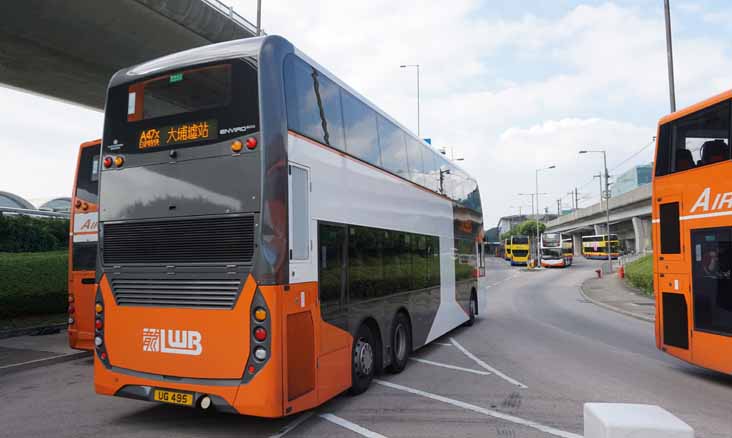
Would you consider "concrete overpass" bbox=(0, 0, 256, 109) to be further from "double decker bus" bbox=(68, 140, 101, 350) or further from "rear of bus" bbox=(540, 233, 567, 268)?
"rear of bus" bbox=(540, 233, 567, 268)

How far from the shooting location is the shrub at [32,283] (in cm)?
1314

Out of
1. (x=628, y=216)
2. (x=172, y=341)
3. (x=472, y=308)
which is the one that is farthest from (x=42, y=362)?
(x=628, y=216)

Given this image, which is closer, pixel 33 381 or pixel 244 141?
pixel 244 141

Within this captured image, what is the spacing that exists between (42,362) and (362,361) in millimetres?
6359

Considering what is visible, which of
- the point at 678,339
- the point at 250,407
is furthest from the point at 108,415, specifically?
the point at 678,339

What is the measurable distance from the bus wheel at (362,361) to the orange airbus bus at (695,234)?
Result: 16.2 feet

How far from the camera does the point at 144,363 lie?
5754 mm

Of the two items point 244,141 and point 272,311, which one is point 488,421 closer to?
point 272,311

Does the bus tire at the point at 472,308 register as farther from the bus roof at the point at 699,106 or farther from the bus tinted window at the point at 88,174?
the bus tinted window at the point at 88,174

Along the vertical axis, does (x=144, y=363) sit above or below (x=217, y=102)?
below

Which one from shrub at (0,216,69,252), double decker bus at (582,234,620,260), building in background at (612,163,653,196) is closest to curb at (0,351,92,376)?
shrub at (0,216,69,252)

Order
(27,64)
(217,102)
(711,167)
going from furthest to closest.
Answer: (27,64) < (711,167) < (217,102)

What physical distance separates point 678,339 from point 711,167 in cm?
277

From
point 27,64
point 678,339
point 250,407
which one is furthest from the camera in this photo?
point 27,64
